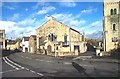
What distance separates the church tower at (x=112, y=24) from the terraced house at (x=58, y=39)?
836 cm

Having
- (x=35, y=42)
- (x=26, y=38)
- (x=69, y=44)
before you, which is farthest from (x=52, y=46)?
(x=26, y=38)

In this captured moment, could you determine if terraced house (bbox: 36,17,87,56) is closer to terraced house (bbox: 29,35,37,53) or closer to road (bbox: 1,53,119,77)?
terraced house (bbox: 29,35,37,53)

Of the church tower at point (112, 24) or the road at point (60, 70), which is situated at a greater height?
the church tower at point (112, 24)

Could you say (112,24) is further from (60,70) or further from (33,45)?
(60,70)

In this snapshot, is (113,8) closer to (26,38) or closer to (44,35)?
(44,35)

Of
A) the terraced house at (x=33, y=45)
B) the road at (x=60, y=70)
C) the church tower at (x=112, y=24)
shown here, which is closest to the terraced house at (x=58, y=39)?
the terraced house at (x=33, y=45)

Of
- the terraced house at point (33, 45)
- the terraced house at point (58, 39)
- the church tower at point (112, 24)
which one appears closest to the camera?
the church tower at point (112, 24)

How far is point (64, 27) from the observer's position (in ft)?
212

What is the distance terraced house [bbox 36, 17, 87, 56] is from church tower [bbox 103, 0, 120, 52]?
27.4ft

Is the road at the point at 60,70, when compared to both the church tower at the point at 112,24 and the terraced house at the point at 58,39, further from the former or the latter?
the terraced house at the point at 58,39

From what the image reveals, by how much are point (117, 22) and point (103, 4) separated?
572 centimetres

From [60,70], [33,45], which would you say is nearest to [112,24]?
[33,45]

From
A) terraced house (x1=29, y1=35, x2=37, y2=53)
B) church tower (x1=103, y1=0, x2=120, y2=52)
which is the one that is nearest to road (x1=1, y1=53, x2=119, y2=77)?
church tower (x1=103, y1=0, x2=120, y2=52)

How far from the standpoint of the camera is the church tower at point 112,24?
56.6 m
